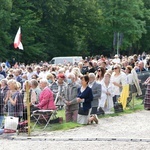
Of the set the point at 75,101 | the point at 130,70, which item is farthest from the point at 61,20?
the point at 75,101

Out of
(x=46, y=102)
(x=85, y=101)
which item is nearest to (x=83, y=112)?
(x=85, y=101)

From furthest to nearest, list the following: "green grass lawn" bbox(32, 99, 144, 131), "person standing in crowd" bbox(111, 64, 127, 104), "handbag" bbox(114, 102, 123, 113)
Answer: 1. "person standing in crowd" bbox(111, 64, 127, 104)
2. "handbag" bbox(114, 102, 123, 113)
3. "green grass lawn" bbox(32, 99, 144, 131)

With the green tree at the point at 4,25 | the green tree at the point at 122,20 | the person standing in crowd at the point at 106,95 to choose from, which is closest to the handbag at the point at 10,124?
the person standing in crowd at the point at 106,95

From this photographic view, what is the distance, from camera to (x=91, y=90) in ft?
48.8

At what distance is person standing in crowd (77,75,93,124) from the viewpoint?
14664mm

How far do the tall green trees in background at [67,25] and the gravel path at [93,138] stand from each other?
38.1 meters

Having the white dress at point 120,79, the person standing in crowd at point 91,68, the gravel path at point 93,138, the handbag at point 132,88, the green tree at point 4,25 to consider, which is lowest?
the gravel path at point 93,138

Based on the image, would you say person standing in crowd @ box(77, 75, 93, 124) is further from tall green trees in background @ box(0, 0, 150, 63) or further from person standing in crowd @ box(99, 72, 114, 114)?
tall green trees in background @ box(0, 0, 150, 63)

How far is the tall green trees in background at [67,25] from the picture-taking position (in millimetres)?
55703

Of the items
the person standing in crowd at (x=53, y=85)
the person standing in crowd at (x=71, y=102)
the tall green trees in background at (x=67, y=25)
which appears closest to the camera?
the person standing in crowd at (x=71, y=102)

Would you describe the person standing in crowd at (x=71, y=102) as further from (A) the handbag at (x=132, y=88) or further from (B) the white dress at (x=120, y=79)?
(A) the handbag at (x=132, y=88)

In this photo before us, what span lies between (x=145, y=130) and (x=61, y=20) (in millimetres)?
50665

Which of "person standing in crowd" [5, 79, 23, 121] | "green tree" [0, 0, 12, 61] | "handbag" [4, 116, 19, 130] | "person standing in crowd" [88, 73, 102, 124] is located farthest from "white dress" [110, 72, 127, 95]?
"green tree" [0, 0, 12, 61]

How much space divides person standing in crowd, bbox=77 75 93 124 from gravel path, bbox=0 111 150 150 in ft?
1.12
